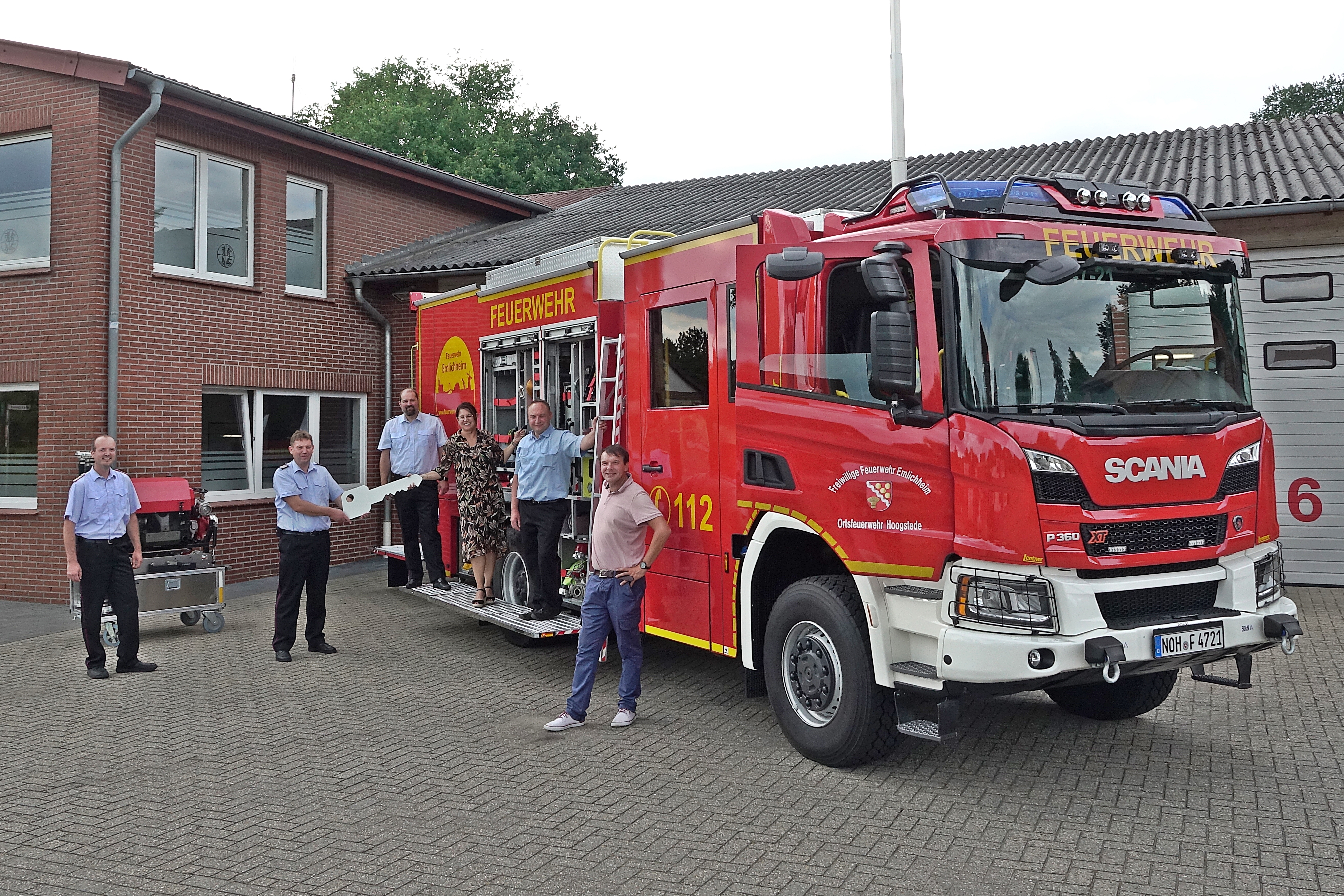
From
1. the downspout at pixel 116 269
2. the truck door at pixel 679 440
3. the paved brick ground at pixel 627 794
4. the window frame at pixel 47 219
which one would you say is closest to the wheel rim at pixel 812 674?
the paved brick ground at pixel 627 794

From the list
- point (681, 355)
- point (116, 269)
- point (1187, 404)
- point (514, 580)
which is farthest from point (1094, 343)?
point (116, 269)

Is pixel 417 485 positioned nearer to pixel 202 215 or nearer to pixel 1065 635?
pixel 202 215

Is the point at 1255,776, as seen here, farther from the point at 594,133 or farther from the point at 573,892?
the point at 594,133

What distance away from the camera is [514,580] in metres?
8.95

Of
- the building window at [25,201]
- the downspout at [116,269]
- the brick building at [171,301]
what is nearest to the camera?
the downspout at [116,269]

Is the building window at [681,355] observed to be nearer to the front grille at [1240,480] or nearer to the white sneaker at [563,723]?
the white sneaker at [563,723]

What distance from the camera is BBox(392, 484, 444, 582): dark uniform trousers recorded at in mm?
10062

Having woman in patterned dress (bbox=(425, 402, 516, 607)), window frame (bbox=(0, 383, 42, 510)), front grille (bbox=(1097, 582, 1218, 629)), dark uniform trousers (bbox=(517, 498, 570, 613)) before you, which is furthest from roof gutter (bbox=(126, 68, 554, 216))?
front grille (bbox=(1097, 582, 1218, 629))

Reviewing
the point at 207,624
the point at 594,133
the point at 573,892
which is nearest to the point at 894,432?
the point at 573,892

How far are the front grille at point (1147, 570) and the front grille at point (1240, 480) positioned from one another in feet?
1.11

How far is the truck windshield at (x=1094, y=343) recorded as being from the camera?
4859 millimetres

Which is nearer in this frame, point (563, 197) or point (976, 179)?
point (976, 179)

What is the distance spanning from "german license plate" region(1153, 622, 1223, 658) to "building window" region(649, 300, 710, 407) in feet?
9.41

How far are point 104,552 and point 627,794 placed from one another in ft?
16.6
